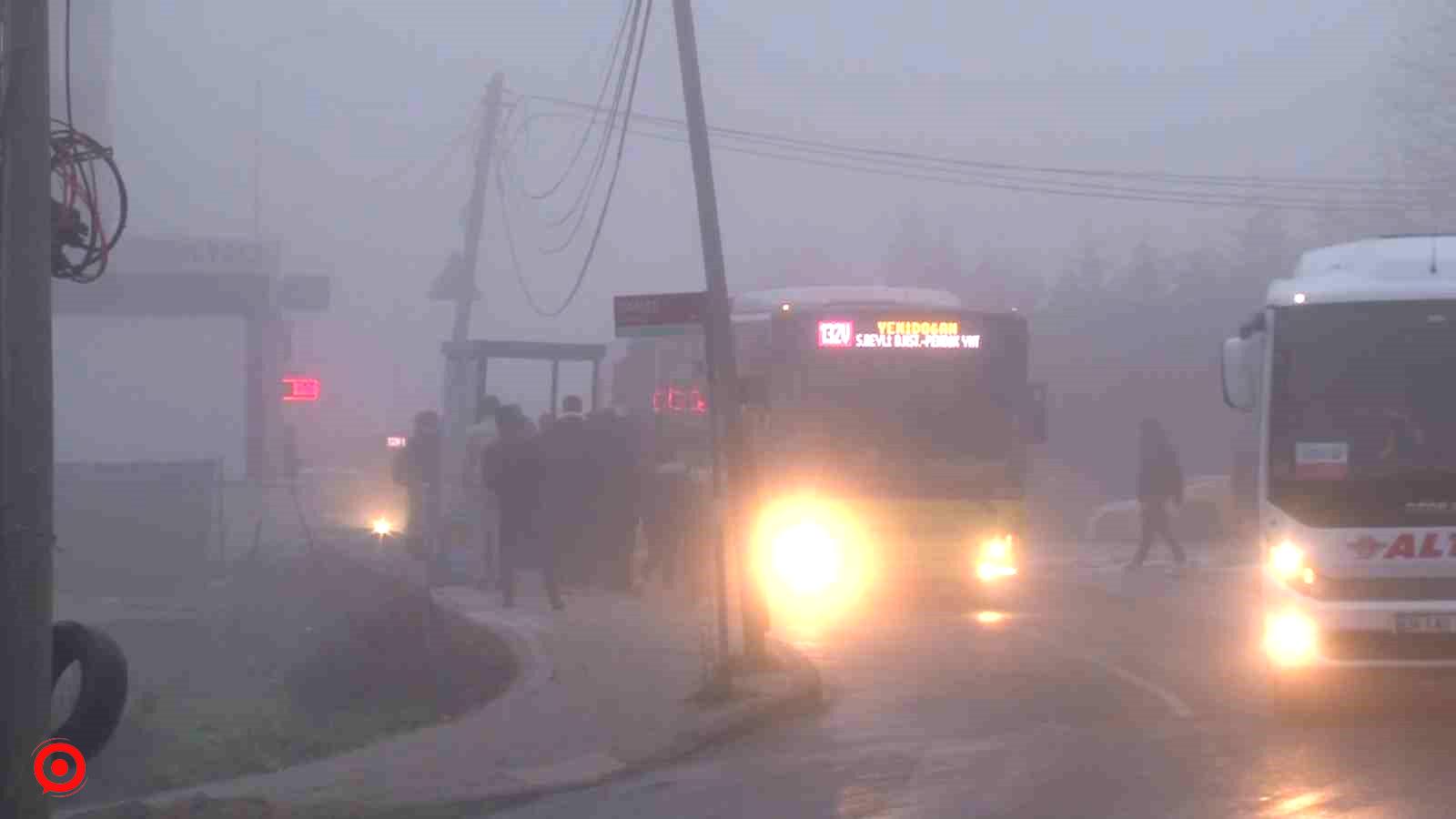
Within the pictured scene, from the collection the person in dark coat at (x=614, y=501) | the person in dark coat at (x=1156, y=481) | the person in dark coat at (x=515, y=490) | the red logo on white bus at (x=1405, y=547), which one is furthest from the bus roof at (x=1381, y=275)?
the person in dark coat at (x=1156, y=481)

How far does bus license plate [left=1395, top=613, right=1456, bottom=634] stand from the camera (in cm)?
1118

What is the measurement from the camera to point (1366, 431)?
11766mm

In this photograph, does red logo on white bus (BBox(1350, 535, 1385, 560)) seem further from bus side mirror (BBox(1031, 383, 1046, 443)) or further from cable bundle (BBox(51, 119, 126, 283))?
bus side mirror (BBox(1031, 383, 1046, 443))

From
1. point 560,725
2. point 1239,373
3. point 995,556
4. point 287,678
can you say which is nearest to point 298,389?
point 995,556

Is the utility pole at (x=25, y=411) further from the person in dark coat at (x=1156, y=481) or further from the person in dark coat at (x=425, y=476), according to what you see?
the person in dark coat at (x=1156, y=481)

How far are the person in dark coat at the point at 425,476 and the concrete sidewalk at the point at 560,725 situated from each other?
5.45m

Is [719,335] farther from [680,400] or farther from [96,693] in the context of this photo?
[680,400]

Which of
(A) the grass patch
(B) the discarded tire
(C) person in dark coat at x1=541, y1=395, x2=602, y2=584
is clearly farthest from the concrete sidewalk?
(C) person in dark coat at x1=541, y1=395, x2=602, y2=584

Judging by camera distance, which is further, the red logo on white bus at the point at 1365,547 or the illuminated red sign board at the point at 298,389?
the illuminated red sign board at the point at 298,389

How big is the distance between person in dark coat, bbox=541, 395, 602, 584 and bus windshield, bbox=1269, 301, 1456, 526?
8235 mm

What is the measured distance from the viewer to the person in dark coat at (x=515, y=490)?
17.2 meters

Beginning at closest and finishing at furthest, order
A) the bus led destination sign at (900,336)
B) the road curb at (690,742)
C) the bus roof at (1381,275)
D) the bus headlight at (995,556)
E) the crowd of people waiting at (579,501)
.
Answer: the road curb at (690,742), the bus roof at (1381,275), the crowd of people waiting at (579,501), the bus headlight at (995,556), the bus led destination sign at (900,336)

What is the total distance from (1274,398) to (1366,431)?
2.06 ft

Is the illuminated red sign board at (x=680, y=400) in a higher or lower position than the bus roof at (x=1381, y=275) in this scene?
lower
